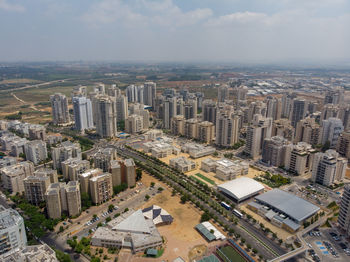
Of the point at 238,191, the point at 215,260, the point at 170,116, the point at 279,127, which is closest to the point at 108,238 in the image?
the point at 215,260

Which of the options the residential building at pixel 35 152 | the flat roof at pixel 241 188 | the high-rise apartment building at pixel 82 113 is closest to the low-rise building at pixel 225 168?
the flat roof at pixel 241 188

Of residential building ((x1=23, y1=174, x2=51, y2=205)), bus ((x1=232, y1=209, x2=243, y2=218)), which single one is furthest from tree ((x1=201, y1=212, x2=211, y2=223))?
residential building ((x1=23, y1=174, x2=51, y2=205))

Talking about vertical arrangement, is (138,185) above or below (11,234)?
below

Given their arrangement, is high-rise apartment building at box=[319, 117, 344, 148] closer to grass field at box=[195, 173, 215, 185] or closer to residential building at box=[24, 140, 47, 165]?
grass field at box=[195, 173, 215, 185]

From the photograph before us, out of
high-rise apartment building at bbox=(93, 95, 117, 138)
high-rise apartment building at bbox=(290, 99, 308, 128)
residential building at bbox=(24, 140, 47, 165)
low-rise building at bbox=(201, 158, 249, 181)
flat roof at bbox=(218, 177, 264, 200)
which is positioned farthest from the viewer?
high-rise apartment building at bbox=(290, 99, 308, 128)

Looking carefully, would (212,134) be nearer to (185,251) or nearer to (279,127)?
(279,127)

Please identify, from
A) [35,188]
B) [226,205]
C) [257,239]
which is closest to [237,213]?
[226,205]
